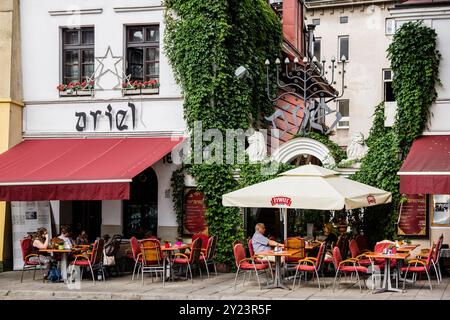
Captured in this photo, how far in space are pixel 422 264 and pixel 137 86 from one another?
903 centimetres

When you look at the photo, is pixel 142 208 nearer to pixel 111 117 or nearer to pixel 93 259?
pixel 111 117

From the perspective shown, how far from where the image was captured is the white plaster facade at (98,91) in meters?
19.9

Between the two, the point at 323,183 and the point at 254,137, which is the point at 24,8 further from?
the point at 323,183

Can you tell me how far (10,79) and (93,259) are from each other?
640cm

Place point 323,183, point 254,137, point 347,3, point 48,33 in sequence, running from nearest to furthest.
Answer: point 323,183
point 254,137
point 48,33
point 347,3

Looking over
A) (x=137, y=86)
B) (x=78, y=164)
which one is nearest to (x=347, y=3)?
(x=137, y=86)

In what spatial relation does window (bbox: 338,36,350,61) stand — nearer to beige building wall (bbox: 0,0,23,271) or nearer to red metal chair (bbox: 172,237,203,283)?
beige building wall (bbox: 0,0,23,271)

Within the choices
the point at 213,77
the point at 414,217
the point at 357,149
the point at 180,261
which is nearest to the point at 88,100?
the point at 213,77

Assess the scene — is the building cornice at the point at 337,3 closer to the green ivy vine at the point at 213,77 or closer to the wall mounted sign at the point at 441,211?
the green ivy vine at the point at 213,77

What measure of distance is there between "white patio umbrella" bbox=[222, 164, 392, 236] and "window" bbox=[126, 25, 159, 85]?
5905 millimetres

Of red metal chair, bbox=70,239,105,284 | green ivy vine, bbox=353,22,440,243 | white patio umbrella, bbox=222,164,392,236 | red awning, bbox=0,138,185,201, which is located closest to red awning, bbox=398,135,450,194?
green ivy vine, bbox=353,22,440,243

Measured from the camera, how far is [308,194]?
49.4 feet

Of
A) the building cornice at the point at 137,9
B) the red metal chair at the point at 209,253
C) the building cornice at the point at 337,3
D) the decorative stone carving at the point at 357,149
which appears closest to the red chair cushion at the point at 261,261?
the red metal chair at the point at 209,253

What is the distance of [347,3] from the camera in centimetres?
3866
